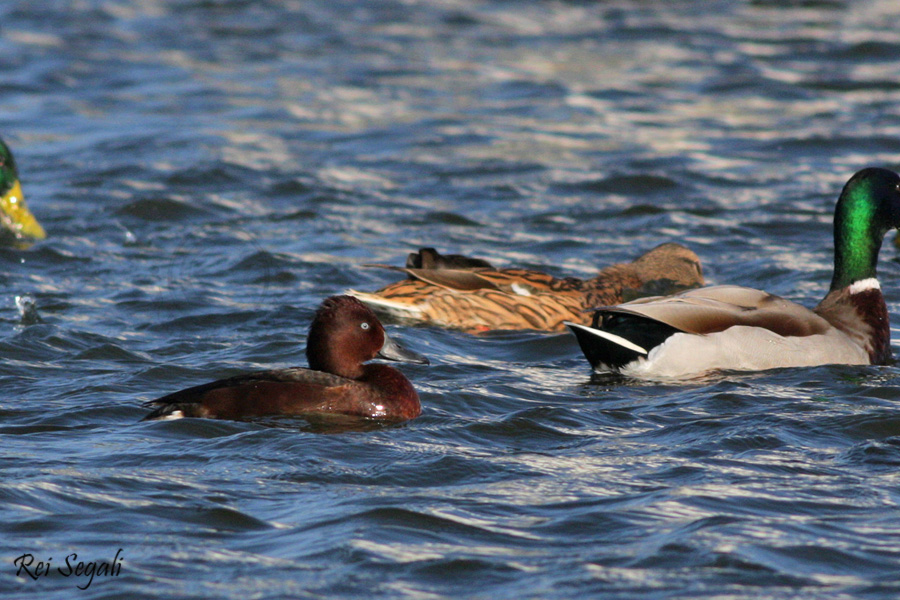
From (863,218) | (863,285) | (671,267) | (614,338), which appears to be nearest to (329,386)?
(614,338)

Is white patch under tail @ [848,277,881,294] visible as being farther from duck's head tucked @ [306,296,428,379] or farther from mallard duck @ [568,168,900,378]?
duck's head tucked @ [306,296,428,379]

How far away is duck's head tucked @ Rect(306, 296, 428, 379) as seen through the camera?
6.92 metres

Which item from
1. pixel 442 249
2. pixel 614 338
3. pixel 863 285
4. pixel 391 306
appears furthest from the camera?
pixel 442 249

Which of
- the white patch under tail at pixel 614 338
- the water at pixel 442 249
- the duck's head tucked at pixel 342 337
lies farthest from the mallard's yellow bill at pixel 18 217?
the white patch under tail at pixel 614 338

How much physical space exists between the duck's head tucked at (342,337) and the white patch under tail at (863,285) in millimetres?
3011

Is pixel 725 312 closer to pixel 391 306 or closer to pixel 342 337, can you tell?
pixel 342 337

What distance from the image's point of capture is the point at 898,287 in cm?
1030

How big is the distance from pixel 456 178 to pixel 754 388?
23.5 feet

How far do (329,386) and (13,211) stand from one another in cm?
613

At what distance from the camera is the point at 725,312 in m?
7.69

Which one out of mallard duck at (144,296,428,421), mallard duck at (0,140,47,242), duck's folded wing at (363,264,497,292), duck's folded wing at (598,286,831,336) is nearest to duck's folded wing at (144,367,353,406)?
mallard duck at (144,296,428,421)

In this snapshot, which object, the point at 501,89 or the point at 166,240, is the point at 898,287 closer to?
the point at 166,240

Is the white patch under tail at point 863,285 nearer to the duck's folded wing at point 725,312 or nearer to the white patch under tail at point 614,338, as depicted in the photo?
the duck's folded wing at point 725,312

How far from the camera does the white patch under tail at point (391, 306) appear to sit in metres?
8.95
